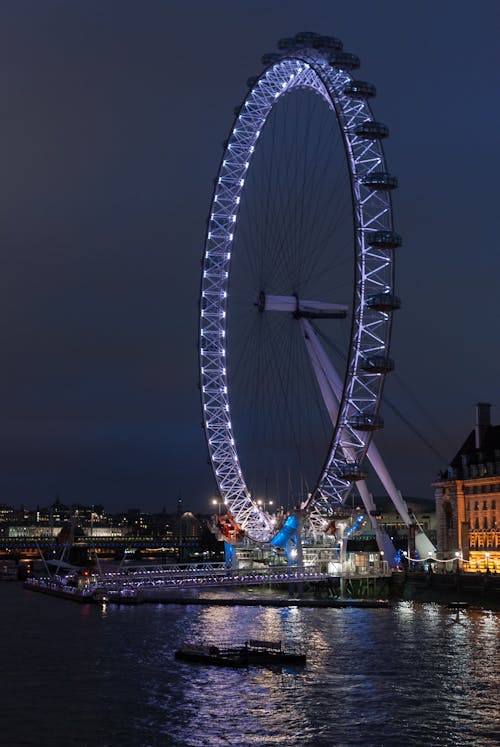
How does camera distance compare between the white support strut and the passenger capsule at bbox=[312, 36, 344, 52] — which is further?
the white support strut

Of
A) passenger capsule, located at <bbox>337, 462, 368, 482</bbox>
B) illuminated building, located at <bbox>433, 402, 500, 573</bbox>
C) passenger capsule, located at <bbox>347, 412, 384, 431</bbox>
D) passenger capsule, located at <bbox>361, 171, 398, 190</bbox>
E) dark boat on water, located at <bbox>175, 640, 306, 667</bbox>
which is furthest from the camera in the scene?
illuminated building, located at <bbox>433, 402, 500, 573</bbox>

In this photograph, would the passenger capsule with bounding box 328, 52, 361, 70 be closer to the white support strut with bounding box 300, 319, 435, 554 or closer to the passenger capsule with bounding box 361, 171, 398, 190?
the passenger capsule with bounding box 361, 171, 398, 190

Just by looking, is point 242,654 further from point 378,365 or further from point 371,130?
point 371,130

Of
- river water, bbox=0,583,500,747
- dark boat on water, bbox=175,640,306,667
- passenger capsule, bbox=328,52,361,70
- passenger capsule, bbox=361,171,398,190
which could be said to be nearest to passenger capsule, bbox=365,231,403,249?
passenger capsule, bbox=361,171,398,190

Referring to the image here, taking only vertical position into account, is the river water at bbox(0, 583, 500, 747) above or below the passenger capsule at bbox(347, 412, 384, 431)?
below

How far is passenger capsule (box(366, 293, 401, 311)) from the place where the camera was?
69312mm

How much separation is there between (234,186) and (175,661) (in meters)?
39.3

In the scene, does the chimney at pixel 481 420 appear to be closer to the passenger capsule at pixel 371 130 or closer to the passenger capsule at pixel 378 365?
the passenger capsule at pixel 378 365

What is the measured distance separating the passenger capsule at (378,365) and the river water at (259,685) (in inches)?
563

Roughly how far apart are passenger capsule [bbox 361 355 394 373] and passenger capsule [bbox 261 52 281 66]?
1947 cm

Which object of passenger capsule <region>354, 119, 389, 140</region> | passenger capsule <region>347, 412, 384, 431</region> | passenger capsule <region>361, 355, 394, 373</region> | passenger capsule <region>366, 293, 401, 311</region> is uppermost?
passenger capsule <region>354, 119, 389, 140</region>

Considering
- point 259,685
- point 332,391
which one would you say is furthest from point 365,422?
point 259,685

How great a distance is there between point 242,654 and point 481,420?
46.1m

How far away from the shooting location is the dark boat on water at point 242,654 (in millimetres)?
48906
